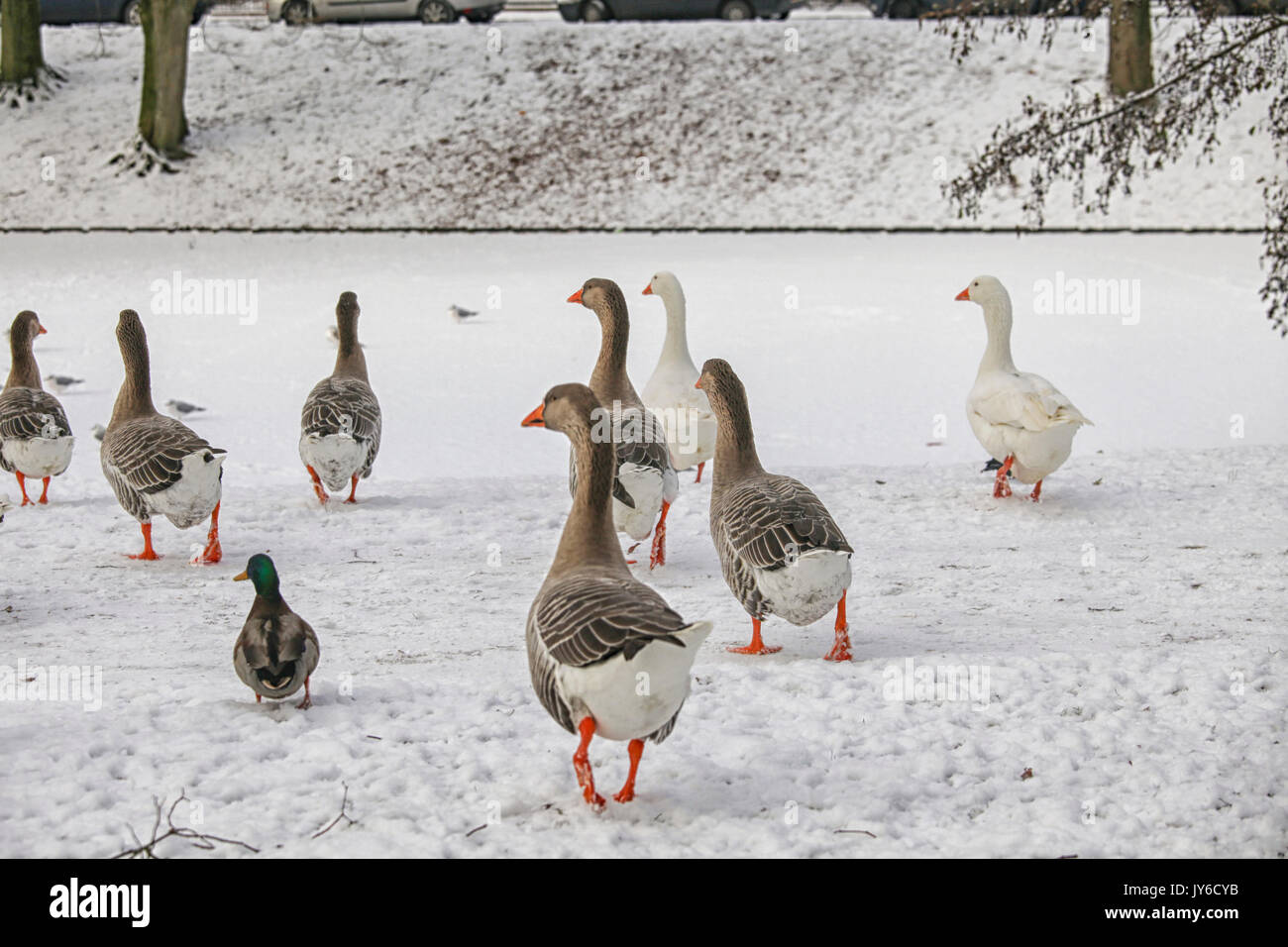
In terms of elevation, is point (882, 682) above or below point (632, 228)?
below

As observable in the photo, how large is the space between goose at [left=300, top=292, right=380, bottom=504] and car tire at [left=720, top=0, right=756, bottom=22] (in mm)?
22779

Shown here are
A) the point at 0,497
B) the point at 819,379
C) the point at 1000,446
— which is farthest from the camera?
the point at 819,379

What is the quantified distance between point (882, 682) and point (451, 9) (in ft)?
89.2

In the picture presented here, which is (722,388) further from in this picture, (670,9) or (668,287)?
(670,9)

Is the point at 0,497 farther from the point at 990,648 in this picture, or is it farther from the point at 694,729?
the point at 990,648

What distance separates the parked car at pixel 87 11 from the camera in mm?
29641

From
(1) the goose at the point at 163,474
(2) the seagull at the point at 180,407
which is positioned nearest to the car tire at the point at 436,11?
(2) the seagull at the point at 180,407

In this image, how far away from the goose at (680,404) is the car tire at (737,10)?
72.2ft

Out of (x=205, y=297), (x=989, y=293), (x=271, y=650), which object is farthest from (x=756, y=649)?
(x=205, y=297)

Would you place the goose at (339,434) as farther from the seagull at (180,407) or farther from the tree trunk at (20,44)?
the tree trunk at (20,44)

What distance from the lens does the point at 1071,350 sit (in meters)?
14.0

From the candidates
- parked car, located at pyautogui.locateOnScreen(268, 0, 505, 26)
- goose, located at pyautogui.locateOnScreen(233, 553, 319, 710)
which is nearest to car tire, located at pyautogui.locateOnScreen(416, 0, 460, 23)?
parked car, located at pyautogui.locateOnScreen(268, 0, 505, 26)

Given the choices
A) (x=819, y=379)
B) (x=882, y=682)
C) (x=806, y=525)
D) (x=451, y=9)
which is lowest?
(x=882, y=682)
